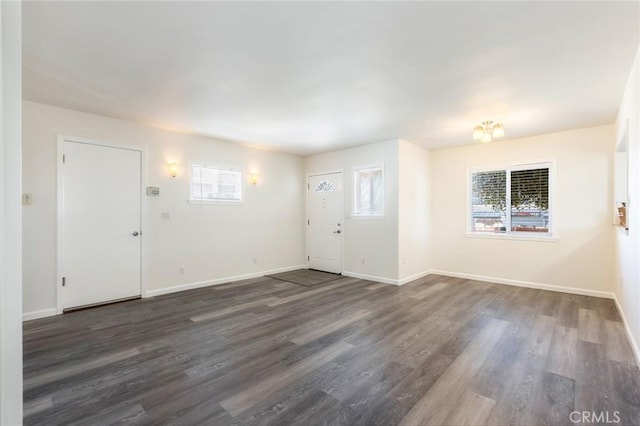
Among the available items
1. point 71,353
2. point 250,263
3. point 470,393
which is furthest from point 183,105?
point 470,393

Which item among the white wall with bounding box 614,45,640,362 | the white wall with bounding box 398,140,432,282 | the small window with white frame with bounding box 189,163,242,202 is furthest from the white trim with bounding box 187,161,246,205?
the white wall with bounding box 614,45,640,362

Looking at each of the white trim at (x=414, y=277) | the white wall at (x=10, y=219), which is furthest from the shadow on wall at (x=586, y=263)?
the white wall at (x=10, y=219)

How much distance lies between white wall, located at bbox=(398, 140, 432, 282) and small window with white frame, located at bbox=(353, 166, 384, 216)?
0.42 metres

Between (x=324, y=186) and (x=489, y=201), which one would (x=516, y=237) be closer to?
(x=489, y=201)

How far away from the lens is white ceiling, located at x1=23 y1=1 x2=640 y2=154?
2068 millimetres

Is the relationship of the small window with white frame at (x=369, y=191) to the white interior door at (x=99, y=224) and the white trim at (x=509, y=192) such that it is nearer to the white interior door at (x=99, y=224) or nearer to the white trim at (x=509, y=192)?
the white trim at (x=509, y=192)

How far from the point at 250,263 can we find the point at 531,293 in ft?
16.4

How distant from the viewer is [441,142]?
5629mm

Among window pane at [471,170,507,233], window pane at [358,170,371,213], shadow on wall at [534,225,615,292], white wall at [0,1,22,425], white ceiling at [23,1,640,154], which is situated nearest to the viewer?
white wall at [0,1,22,425]

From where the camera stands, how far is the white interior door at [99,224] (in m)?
4.00

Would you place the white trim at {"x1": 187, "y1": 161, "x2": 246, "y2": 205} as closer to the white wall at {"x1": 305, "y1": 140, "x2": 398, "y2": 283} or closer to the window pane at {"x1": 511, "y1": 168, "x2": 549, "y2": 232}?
the white wall at {"x1": 305, "y1": 140, "x2": 398, "y2": 283}

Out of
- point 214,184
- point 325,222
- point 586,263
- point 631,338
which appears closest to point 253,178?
point 214,184

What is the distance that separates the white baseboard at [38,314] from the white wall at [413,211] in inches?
203

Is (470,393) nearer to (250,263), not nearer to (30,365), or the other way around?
(30,365)
